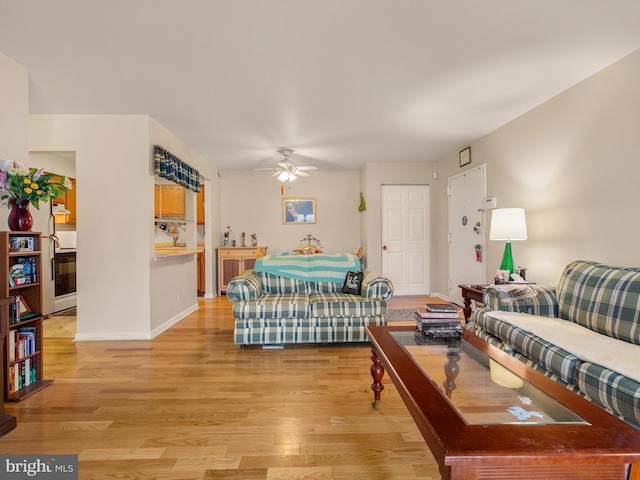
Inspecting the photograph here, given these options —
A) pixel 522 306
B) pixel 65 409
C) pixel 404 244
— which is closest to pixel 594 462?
pixel 522 306

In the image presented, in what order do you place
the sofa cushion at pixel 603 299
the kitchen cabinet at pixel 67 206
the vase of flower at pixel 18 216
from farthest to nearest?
the kitchen cabinet at pixel 67 206, the vase of flower at pixel 18 216, the sofa cushion at pixel 603 299

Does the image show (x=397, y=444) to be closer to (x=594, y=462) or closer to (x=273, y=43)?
(x=594, y=462)

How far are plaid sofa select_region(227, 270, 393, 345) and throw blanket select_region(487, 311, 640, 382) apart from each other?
1.14 metres

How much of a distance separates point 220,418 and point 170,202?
2.90m

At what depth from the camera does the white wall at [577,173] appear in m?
2.35

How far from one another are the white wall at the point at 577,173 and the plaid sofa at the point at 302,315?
64.5 inches

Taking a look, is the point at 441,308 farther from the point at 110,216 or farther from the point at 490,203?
the point at 110,216

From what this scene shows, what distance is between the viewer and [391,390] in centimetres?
229

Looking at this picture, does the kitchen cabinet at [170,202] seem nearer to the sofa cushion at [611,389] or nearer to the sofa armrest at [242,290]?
the sofa armrest at [242,290]

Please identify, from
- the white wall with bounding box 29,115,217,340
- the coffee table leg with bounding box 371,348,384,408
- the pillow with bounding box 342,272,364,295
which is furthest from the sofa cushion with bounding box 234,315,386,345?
the white wall with bounding box 29,115,217,340

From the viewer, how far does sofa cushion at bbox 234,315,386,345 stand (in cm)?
310

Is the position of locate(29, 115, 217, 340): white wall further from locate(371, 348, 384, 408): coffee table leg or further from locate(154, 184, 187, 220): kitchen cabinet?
locate(371, 348, 384, 408): coffee table leg

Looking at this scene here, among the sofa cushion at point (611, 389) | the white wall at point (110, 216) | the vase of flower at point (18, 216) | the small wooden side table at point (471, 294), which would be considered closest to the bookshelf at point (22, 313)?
the vase of flower at point (18, 216)

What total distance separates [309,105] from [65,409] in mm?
3146
